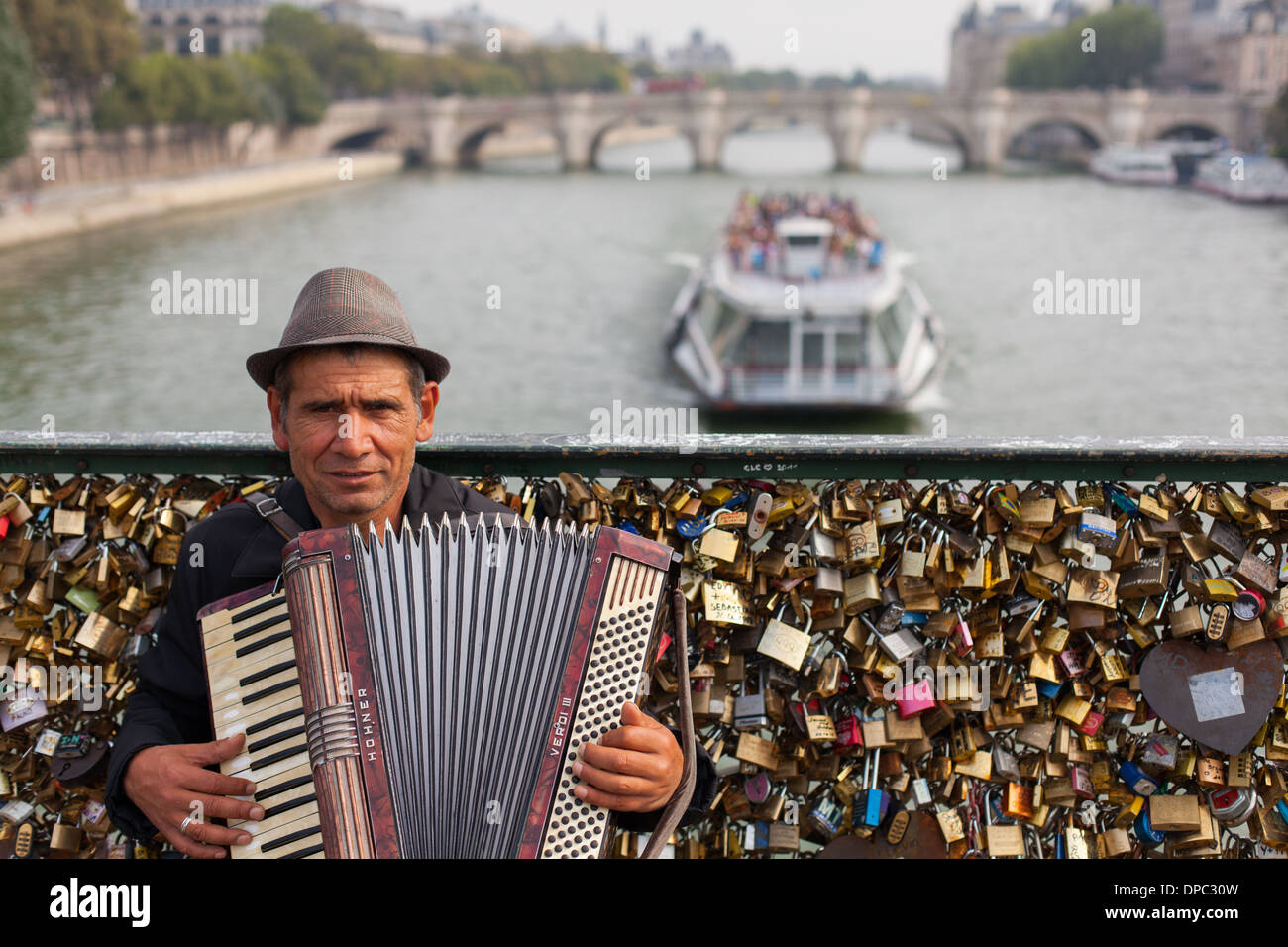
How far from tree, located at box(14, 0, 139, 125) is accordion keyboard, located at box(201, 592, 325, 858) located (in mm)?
A: 46215

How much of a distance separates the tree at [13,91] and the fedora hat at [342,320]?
3609 centimetres

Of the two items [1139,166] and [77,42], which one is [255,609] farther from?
[1139,166]

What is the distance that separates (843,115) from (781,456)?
59937mm

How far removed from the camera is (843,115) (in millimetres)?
59250

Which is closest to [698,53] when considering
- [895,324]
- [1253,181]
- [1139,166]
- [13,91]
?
[1139,166]

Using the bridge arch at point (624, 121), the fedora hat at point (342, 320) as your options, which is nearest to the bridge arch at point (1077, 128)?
the bridge arch at point (624, 121)

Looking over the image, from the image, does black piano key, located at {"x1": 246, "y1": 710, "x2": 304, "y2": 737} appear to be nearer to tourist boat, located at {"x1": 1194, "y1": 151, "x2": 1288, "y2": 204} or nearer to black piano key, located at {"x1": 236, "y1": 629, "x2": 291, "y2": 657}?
black piano key, located at {"x1": 236, "y1": 629, "x2": 291, "y2": 657}

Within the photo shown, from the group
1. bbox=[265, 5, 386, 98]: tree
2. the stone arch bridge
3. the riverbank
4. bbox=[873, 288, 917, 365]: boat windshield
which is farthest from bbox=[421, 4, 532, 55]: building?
bbox=[873, 288, 917, 365]: boat windshield

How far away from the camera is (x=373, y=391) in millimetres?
2129

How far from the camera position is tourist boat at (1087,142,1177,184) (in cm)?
5294

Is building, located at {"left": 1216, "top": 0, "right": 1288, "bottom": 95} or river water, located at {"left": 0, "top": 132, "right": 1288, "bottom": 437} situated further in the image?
building, located at {"left": 1216, "top": 0, "right": 1288, "bottom": 95}

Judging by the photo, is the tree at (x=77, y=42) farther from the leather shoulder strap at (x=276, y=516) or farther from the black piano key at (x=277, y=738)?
the black piano key at (x=277, y=738)
